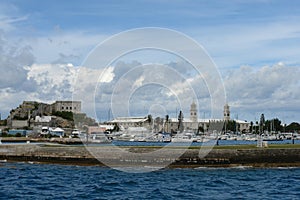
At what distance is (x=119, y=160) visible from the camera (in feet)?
190

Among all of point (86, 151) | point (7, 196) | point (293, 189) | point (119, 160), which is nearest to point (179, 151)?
point (119, 160)

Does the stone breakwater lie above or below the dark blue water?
above

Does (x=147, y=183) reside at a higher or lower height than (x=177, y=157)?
lower

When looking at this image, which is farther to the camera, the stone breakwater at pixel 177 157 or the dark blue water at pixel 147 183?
the stone breakwater at pixel 177 157

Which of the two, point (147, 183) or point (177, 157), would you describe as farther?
point (177, 157)

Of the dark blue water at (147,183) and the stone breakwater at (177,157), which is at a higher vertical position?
the stone breakwater at (177,157)

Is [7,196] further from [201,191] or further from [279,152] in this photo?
[279,152]

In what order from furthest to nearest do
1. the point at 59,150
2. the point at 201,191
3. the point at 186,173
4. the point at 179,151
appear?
the point at 59,150 < the point at 179,151 < the point at 186,173 < the point at 201,191

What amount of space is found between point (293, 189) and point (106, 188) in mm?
13703

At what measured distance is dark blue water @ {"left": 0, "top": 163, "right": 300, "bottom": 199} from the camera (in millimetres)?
37531

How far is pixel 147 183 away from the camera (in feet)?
145

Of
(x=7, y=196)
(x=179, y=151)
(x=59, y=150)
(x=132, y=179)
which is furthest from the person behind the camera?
(x=59, y=150)

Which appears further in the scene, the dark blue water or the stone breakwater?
the stone breakwater

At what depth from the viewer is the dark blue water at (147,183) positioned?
37.5 metres
